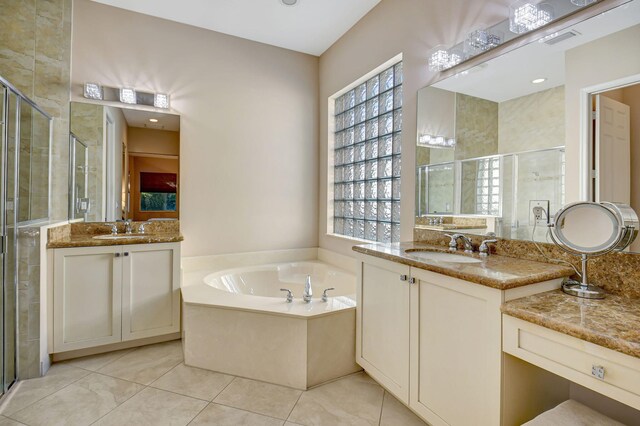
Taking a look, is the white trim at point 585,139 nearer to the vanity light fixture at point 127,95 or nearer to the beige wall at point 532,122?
the beige wall at point 532,122

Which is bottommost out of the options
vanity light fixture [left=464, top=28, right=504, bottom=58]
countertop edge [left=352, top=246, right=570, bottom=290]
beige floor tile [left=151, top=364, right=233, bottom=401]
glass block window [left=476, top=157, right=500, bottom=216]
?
beige floor tile [left=151, top=364, right=233, bottom=401]

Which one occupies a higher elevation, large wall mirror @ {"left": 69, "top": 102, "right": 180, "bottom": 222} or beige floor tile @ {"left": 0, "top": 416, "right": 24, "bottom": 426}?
large wall mirror @ {"left": 69, "top": 102, "right": 180, "bottom": 222}

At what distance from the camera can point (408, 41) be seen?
236 cm

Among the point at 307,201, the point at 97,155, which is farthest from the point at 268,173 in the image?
the point at 97,155

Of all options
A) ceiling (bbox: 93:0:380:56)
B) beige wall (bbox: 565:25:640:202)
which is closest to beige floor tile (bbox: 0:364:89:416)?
ceiling (bbox: 93:0:380:56)

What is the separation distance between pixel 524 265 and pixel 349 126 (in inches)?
88.0

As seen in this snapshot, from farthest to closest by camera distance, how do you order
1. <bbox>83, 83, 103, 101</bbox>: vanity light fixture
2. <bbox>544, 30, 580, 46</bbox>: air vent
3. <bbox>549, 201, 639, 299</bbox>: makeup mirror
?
<bbox>83, 83, 103, 101</bbox>: vanity light fixture, <bbox>544, 30, 580, 46</bbox>: air vent, <bbox>549, 201, 639, 299</bbox>: makeup mirror

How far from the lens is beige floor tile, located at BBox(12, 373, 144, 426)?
1663mm

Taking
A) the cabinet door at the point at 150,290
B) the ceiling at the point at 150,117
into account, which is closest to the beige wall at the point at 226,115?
the ceiling at the point at 150,117

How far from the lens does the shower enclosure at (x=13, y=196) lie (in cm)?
177

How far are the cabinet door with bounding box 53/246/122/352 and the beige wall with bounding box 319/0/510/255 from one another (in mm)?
1975

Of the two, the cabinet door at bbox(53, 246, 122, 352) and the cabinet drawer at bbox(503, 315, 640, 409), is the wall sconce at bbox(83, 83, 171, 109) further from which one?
the cabinet drawer at bbox(503, 315, 640, 409)

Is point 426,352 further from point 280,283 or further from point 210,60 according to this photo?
point 210,60

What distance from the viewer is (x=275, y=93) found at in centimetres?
340
